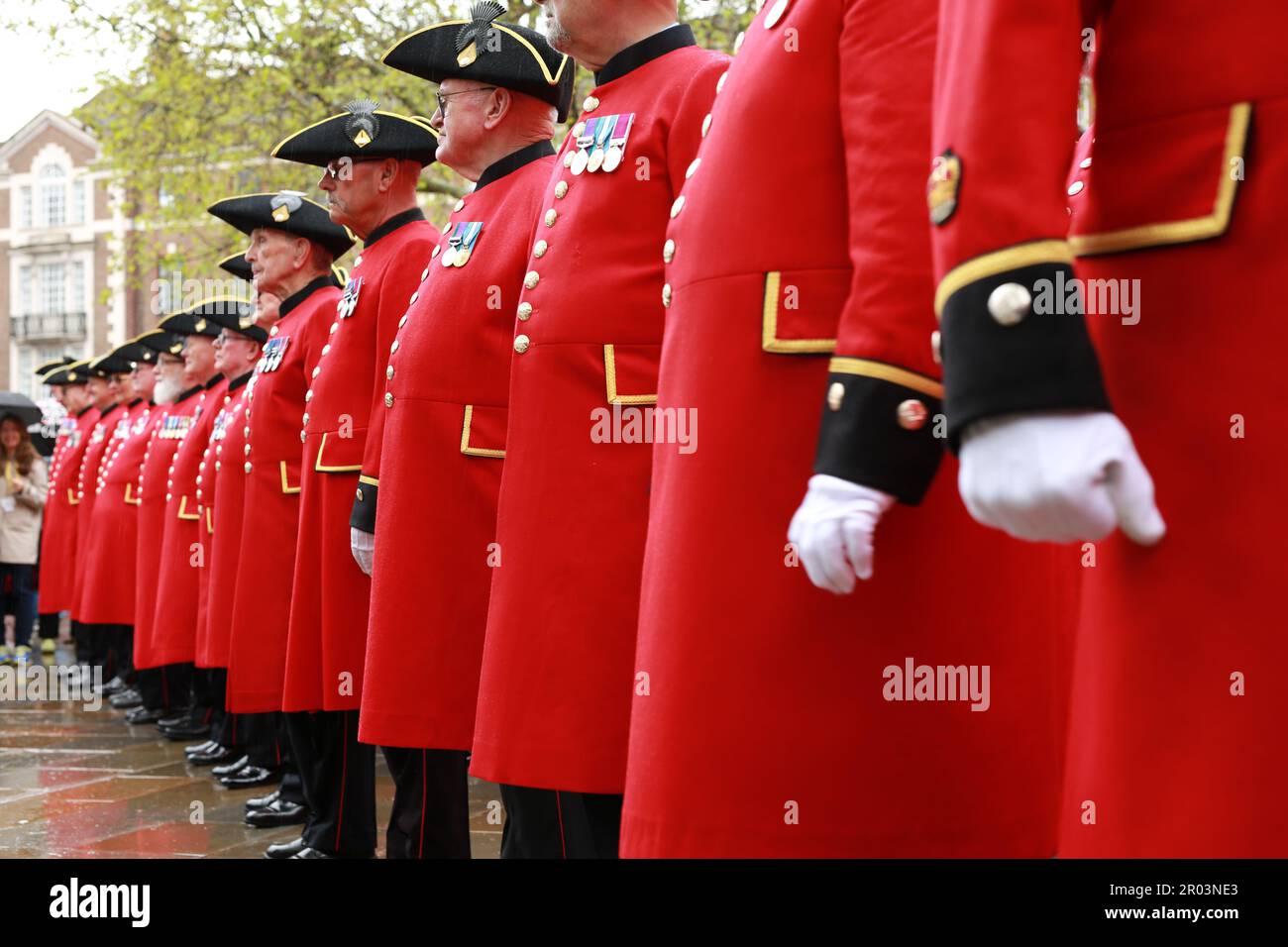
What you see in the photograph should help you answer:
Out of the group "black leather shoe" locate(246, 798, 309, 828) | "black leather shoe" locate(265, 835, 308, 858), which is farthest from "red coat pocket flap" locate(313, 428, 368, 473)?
"black leather shoe" locate(246, 798, 309, 828)

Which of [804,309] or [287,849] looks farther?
[287,849]

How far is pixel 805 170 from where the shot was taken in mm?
2227

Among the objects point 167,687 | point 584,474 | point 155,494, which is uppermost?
point 584,474

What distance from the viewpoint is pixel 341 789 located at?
5004 mm

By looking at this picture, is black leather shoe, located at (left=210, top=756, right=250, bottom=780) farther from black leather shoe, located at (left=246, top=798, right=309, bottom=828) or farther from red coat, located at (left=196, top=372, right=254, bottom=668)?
black leather shoe, located at (left=246, top=798, right=309, bottom=828)

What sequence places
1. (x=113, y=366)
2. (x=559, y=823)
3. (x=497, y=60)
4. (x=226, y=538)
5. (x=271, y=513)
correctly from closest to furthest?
(x=559, y=823) → (x=497, y=60) → (x=271, y=513) → (x=226, y=538) → (x=113, y=366)

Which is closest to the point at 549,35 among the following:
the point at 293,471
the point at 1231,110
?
the point at 1231,110

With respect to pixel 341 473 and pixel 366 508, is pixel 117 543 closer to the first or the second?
pixel 341 473

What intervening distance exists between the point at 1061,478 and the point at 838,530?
1.32 ft

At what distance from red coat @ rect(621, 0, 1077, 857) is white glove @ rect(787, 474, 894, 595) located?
0.25 metres

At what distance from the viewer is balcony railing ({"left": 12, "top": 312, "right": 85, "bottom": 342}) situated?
165ft

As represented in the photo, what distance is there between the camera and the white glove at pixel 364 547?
4277 mm

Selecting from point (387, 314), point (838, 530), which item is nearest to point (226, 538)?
point (387, 314)

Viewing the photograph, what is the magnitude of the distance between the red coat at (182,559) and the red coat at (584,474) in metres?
5.35
